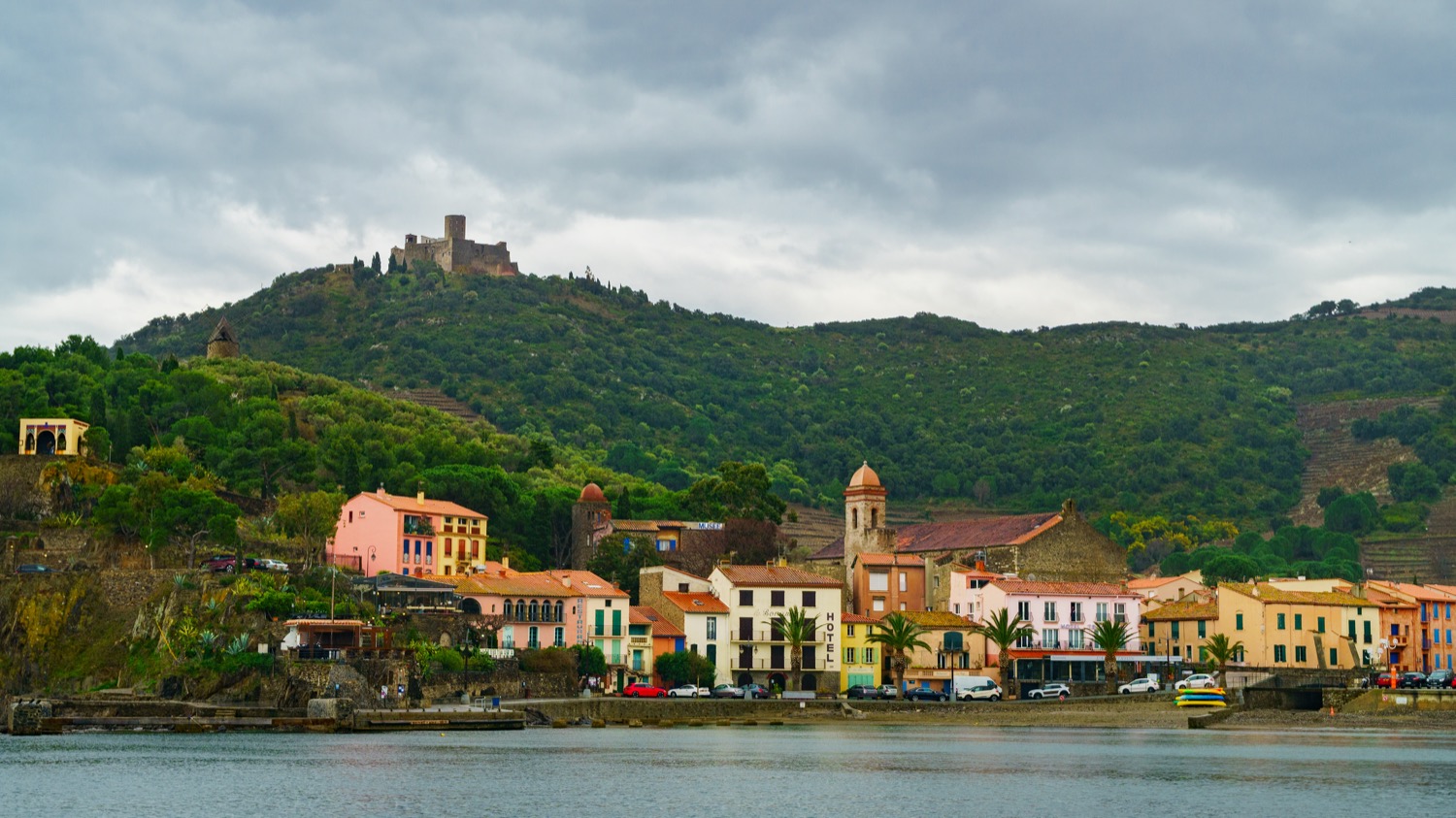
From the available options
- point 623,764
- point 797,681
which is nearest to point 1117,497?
point 797,681

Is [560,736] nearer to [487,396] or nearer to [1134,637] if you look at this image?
[1134,637]

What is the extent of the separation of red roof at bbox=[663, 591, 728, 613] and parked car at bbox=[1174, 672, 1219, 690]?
968 inches

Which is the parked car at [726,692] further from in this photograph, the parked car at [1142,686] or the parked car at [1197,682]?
the parked car at [1197,682]

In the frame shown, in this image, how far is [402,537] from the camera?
108 m

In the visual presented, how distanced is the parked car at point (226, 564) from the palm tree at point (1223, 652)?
161 feet

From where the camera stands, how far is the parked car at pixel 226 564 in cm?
9194

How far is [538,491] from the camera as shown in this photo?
12800 centimetres

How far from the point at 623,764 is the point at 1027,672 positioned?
4563 cm

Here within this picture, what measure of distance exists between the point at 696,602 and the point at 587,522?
17.8 metres

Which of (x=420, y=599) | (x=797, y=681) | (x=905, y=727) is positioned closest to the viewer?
(x=905, y=727)

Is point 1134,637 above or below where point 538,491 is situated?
below

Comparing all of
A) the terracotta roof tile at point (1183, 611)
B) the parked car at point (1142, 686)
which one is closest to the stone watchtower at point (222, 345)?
the terracotta roof tile at point (1183, 611)

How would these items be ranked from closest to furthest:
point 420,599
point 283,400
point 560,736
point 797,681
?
point 560,736 < point 420,599 < point 797,681 < point 283,400

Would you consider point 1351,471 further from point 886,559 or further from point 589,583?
point 589,583
